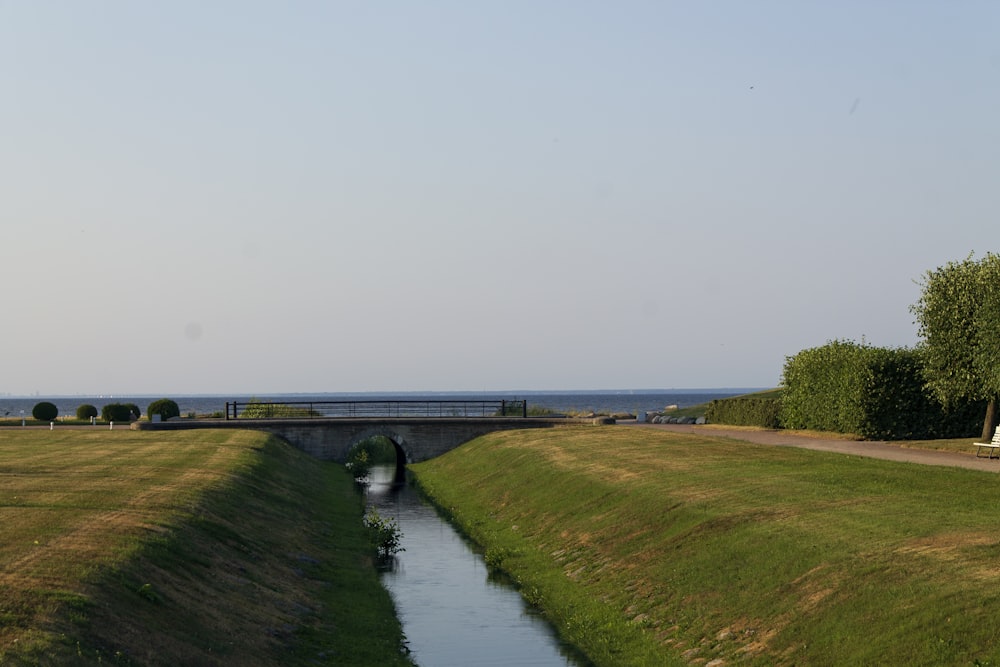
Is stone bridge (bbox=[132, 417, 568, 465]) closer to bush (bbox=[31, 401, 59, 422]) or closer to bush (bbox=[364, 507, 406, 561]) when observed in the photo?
bush (bbox=[31, 401, 59, 422])

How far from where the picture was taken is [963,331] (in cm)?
5150

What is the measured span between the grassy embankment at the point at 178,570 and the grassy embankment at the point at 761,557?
554cm

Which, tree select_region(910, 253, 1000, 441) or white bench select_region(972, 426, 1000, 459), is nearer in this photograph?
white bench select_region(972, 426, 1000, 459)

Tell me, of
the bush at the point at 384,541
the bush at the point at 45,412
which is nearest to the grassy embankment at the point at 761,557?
the bush at the point at 384,541

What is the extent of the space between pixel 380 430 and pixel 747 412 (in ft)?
80.1

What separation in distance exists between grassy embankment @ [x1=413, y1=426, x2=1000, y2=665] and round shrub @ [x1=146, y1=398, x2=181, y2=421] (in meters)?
46.5

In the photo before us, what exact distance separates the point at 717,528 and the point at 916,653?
37.9 ft

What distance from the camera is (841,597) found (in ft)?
69.9

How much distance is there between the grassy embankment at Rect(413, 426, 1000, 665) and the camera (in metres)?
19.5

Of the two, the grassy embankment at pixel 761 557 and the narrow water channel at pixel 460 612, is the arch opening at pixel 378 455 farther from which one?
the narrow water channel at pixel 460 612

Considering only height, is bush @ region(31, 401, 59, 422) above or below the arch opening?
above

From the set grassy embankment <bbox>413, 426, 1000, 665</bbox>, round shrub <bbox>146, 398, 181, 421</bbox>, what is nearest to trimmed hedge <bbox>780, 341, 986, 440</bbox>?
grassy embankment <bbox>413, 426, 1000, 665</bbox>

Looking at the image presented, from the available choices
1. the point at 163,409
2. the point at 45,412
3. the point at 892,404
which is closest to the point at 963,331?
the point at 892,404

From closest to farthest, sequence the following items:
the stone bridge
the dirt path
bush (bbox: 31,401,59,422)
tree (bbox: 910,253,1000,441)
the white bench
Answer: the dirt path, the white bench, tree (bbox: 910,253,1000,441), the stone bridge, bush (bbox: 31,401,59,422)
